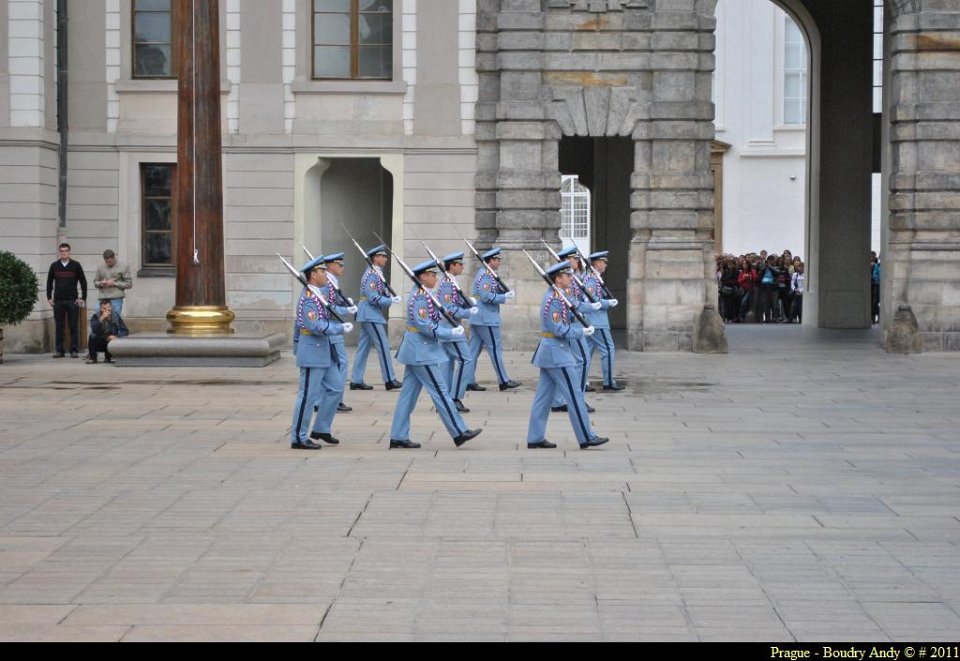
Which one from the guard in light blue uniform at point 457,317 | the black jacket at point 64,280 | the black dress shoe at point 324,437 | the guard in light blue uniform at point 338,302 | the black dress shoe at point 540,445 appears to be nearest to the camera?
the black dress shoe at point 540,445

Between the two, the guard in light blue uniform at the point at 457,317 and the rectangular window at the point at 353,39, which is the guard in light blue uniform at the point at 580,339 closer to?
the guard in light blue uniform at the point at 457,317

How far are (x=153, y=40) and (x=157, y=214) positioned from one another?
2.70 metres

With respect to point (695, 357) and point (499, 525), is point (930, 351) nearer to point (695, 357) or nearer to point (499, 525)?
point (695, 357)

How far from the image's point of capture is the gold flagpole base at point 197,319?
23.0m

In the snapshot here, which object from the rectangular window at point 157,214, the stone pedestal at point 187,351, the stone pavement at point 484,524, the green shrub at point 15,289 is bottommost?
the stone pavement at point 484,524

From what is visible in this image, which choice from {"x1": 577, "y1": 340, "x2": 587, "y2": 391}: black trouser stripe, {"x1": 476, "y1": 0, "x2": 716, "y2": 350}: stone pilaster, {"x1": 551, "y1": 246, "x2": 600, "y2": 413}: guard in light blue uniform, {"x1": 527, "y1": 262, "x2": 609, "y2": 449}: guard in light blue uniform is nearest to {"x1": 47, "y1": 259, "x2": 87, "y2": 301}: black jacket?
{"x1": 476, "y1": 0, "x2": 716, "y2": 350}: stone pilaster

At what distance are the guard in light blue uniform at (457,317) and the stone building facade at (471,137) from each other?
7.79 meters

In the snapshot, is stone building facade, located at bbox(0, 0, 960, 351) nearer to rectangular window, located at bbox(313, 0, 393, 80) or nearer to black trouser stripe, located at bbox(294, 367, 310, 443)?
rectangular window, located at bbox(313, 0, 393, 80)

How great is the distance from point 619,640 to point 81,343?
1945cm

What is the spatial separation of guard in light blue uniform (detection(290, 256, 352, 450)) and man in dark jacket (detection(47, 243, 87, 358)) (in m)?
10.5

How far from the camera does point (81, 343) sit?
84.0 ft

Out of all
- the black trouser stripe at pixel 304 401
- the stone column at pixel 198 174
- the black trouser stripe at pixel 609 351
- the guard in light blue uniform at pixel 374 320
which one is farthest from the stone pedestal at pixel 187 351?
the black trouser stripe at pixel 304 401

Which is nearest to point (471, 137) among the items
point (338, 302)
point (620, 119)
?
point (620, 119)
